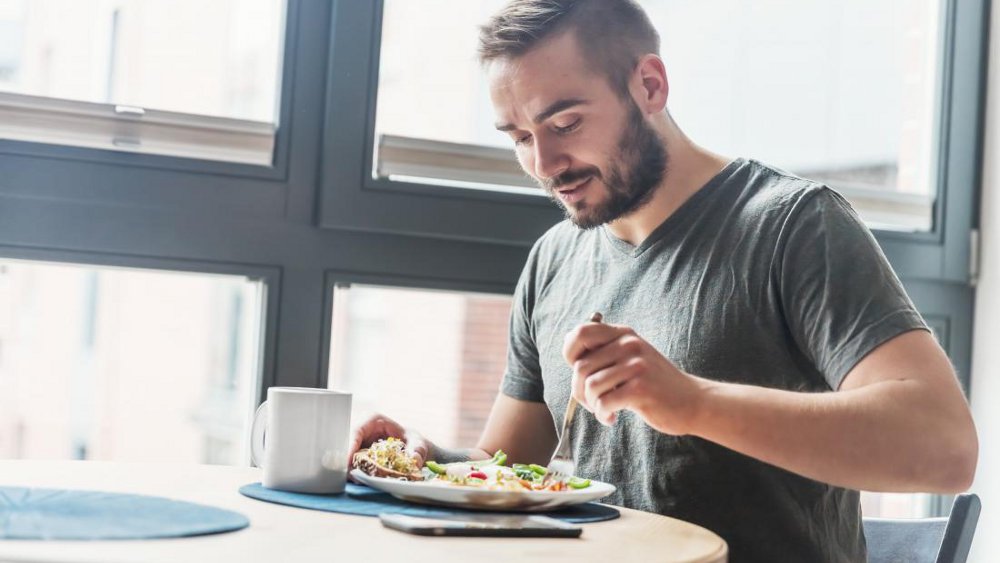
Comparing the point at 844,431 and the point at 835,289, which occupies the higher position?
the point at 835,289

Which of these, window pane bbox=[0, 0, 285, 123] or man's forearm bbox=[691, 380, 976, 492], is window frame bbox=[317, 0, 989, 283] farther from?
man's forearm bbox=[691, 380, 976, 492]

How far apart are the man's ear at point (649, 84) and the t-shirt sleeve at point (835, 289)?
0.31 metres

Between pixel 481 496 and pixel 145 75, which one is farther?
pixel 145 75

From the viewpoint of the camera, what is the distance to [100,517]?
3.35 feet

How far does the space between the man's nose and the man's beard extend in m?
0.01

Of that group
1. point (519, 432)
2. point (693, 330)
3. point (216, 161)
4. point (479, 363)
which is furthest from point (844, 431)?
point (479, 363)

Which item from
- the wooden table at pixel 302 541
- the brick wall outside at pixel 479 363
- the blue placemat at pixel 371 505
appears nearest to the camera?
the wooden table at pixel 302 541

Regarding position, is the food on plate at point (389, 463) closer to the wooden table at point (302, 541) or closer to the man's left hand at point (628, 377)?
the wooden table at point (302, 541)

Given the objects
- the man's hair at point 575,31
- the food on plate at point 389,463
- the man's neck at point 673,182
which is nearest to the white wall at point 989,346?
the man's neck at point 673,182

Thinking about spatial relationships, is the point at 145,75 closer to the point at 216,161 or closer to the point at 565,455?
the point at 216,161

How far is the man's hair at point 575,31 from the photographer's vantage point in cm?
165

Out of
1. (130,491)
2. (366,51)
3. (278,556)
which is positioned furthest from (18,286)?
(278,556)

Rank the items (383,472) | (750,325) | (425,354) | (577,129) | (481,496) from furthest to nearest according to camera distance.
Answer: (425,354), (577,129), (750,325), (383,472), (481,496)

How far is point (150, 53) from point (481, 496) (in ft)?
3.71
